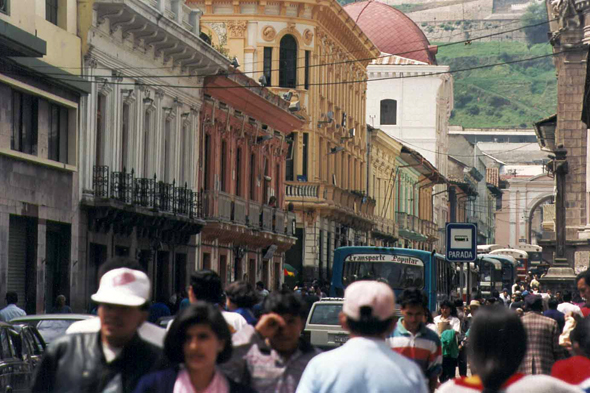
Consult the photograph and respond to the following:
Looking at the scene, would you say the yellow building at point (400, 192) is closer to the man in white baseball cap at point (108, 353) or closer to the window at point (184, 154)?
the window at point (184, 154)

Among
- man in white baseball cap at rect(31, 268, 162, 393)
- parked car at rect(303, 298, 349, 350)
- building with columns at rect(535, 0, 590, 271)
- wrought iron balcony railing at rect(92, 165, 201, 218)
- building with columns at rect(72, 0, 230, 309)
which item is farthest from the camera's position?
building with columns at rect(535, 0, 590, 271)

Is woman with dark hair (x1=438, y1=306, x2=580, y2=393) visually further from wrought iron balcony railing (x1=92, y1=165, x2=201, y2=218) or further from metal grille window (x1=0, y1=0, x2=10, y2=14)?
wrought iron balcony railing (x1=92, y1=165, x2=201, y2=218)

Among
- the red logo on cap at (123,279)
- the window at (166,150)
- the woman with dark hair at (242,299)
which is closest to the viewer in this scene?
the red logo on cap at (123,279)

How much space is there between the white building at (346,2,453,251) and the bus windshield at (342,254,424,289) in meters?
47.2

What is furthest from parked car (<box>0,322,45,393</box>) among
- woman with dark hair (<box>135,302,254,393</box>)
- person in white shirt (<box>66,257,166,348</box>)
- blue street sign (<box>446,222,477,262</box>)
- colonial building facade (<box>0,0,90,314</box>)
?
colonial building facade (<box>0,0,90,314</box>)

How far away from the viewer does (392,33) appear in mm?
89000

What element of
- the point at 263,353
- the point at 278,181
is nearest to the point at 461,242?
the point at 263,353

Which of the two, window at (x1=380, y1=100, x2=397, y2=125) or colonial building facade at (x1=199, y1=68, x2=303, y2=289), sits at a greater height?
window at (x1=380, y1=100, x2=397, y2=125)

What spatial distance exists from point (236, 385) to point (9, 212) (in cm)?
2126

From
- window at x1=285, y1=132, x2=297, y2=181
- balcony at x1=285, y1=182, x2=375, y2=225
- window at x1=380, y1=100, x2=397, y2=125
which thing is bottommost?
balcony at x1=285, y1=182, x2=375, y2=225

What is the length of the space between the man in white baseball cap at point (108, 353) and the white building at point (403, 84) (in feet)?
249

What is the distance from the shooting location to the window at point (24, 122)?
93.3 feet

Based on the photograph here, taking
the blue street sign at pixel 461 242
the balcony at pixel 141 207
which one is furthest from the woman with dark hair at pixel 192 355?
the balcony at pixel 141 207

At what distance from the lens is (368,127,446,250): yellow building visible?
71750mm
